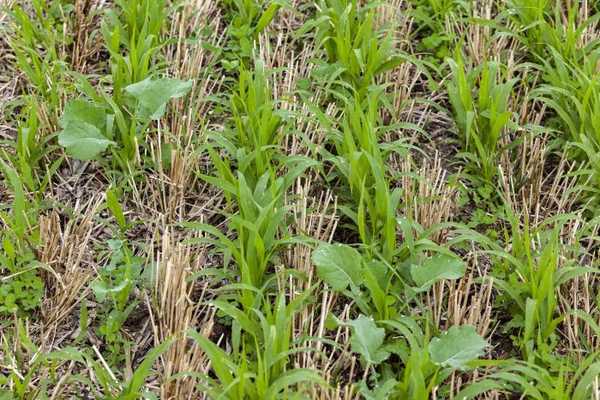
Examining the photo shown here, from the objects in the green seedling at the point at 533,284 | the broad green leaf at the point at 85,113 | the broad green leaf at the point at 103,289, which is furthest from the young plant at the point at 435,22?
the broad green leaf at the point at 103,289

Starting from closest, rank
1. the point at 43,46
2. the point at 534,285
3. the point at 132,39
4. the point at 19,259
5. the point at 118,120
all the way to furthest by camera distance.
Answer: the point at 534,285 → the point at 19,259 → the point at 118,120 → the point at 132,39 → the point at 43,46

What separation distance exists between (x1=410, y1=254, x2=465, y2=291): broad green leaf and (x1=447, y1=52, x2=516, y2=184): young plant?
52 centimetres

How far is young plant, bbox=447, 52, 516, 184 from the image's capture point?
9.39 feet

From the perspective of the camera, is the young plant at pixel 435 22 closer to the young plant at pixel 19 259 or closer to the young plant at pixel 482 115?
the young plant at pixel 482 115

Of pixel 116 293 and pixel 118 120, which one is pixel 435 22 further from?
pixel 116 293

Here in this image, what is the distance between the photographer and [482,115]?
9.55 ft

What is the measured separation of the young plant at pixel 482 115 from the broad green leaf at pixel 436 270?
52 centimetres

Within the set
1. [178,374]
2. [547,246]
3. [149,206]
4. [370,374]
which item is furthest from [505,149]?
[178,374]

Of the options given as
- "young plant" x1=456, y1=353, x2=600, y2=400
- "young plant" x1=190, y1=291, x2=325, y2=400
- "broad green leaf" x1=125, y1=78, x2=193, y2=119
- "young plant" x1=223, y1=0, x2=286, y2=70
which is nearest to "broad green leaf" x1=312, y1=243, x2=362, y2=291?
"young plant" x1=190, y1=291, x2=325, y2=400

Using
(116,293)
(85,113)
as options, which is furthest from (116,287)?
(85,113)

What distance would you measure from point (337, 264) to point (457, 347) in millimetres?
400

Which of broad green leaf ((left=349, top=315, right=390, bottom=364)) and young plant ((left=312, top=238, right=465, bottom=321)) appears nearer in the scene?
broad green leaf ((left=349, top=315, right=390, bottom=364))

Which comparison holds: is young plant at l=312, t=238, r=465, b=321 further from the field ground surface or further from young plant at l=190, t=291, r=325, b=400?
young plant at l=190, t=291, r=325, b=400

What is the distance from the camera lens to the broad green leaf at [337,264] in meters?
2.42
